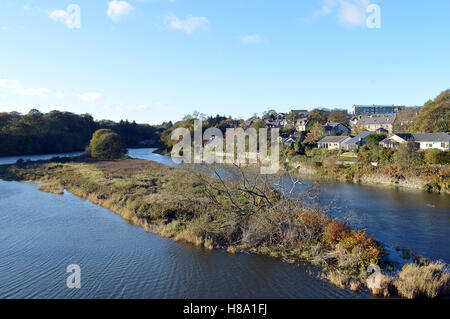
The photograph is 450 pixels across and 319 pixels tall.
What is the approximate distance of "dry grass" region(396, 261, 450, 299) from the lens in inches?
292

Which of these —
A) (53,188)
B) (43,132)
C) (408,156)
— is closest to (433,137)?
(408,156)

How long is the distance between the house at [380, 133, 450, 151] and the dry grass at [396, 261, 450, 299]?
23092 mm

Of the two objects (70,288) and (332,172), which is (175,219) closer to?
(70,288)

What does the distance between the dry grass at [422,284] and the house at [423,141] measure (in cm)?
2309

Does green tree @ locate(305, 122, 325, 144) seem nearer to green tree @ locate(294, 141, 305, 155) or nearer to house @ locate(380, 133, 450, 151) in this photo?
green tree @ locate(294, 141, 305, 155)

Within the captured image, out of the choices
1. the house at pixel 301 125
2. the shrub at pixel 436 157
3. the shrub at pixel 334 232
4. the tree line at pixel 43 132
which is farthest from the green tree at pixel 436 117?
the tree line at pixel 43 132

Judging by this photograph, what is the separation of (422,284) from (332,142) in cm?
3146

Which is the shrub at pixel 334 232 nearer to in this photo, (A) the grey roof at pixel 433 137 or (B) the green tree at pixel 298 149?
(A) the grey roof at pixel 433 137

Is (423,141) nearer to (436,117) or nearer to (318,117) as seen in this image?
(436,117)

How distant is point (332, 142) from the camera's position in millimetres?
37219

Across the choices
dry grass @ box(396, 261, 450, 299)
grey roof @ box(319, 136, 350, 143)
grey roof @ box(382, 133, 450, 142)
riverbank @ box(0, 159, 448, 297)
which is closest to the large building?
grey roof @ box(319, 136, 350, 143)

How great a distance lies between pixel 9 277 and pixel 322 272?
968 centimetres

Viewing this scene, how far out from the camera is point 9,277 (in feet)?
29.0

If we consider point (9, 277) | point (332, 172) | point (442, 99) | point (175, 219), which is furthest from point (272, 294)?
point (442, 99)
